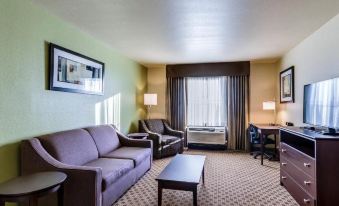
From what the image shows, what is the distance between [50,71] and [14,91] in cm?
55

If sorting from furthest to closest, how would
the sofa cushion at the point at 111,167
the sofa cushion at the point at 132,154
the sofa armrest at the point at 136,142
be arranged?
the sofa armrest at the point at 136,142, the sofa cushion at the point at 132,154, the sofa cushion at the point at 111,167

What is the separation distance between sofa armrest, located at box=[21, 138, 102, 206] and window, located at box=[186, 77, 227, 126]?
4.15 m

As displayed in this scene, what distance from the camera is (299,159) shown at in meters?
2.64

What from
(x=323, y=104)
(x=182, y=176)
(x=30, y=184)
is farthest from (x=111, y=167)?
(x=323, y=104)

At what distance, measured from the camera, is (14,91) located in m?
2.29

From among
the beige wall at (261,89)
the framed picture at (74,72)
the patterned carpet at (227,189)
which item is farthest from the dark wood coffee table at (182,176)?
the beige wall at (261,89)

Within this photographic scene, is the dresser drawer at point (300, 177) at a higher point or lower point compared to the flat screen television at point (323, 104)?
lower

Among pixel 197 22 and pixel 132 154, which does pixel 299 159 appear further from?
pixel 132 154

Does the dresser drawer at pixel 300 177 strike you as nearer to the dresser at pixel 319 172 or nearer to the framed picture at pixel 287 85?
the dresser at pixel 319 172

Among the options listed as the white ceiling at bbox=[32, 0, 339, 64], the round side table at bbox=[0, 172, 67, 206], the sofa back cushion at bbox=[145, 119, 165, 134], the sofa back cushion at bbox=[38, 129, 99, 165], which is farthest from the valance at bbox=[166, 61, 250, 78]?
the round side table at bbox=[0, 172, 67, 206]

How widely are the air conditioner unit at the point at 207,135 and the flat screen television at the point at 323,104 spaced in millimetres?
2622

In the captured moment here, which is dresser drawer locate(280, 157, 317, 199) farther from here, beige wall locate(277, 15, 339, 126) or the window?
the window

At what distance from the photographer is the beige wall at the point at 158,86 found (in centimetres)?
627

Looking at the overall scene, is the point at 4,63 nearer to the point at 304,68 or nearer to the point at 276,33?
the point at 276,33
